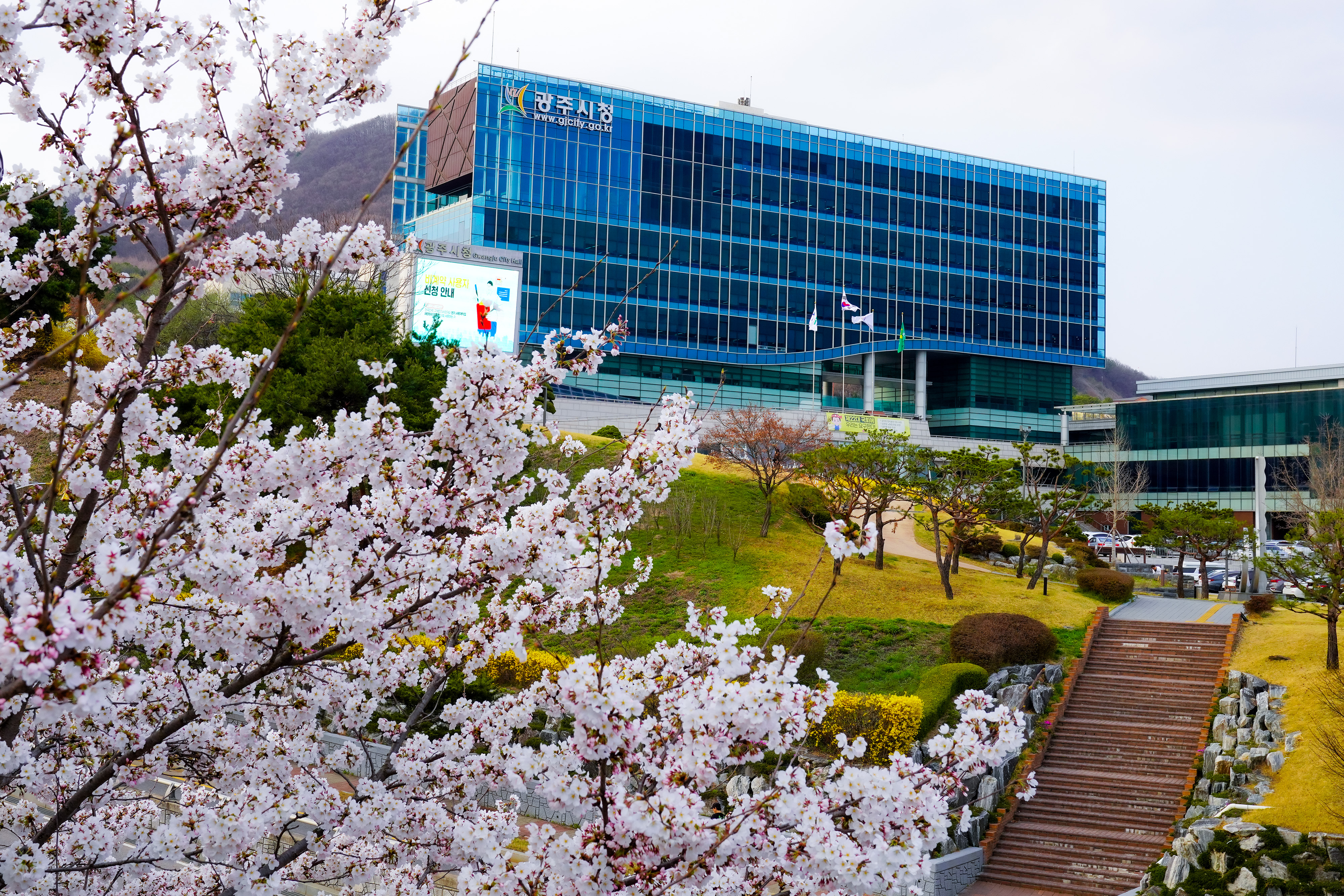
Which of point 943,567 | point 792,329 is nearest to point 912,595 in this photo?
point 943,567

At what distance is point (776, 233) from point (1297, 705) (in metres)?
58.0

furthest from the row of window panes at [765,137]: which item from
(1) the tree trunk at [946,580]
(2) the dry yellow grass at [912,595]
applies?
(1) the tree trunk at [946,580]

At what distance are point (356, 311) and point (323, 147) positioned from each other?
6028 inches

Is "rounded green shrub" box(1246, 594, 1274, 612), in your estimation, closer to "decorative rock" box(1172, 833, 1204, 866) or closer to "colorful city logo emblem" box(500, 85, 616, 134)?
"decorative rock" box(1172, 833, 1204, 866)

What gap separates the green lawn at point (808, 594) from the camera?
25.5m

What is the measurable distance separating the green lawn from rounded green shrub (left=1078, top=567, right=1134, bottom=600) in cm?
48

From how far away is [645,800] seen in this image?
15.3ft

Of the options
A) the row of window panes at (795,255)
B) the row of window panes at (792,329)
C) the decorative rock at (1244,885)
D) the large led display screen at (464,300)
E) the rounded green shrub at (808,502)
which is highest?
the row of window panes at (795,255)

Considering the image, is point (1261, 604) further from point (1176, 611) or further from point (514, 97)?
point (514, 97)

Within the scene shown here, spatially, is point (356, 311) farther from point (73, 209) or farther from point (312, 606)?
point (312, 606)

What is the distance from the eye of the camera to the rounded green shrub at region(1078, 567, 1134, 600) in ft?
101

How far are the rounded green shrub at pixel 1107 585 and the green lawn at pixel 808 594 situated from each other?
0.48 m

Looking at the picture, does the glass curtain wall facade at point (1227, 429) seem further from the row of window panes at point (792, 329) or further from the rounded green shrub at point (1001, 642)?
the rounded green shrub at point (1001, 642)

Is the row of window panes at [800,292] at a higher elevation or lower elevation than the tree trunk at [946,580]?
higher
